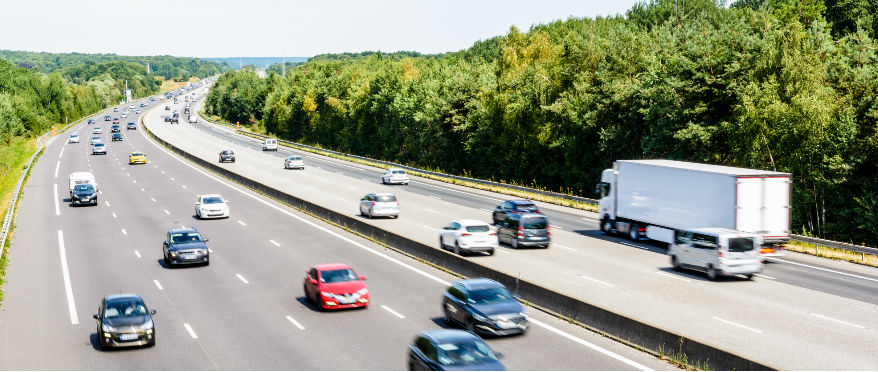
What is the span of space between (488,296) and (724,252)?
1148 cm

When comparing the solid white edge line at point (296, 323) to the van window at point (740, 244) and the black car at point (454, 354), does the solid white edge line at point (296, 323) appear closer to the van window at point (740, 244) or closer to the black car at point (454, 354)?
the black car at point (454, 354)

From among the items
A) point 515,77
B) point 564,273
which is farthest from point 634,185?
point 515,77

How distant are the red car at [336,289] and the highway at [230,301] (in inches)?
15.4

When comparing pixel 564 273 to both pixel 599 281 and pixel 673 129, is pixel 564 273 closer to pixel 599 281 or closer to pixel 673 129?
pixel 599 281

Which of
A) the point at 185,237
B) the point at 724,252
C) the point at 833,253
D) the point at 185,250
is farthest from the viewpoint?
the point at 833,253

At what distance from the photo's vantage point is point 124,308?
2095cm

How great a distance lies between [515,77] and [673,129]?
1132 inches

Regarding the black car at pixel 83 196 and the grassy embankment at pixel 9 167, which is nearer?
the grassy embankment at pixel 9 167

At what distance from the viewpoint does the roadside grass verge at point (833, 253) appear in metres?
32.8

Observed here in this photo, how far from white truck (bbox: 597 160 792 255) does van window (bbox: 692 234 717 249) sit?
7.96 ft

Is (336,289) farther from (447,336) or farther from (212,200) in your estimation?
(212,200)

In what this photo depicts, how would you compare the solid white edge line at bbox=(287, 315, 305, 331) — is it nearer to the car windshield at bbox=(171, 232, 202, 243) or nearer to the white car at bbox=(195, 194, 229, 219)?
the car windshield at bbox=(171, 232, 202, 243)

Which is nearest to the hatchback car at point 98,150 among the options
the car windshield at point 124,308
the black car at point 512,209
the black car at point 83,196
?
the black car at point 83,196

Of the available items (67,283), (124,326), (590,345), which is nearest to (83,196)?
(67,283)
